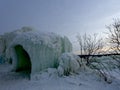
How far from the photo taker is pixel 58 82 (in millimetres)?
9039

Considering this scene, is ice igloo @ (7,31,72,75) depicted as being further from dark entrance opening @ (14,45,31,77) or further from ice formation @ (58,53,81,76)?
dark entrance opening @ (14,45,31,77)

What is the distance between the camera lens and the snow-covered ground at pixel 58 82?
860cm

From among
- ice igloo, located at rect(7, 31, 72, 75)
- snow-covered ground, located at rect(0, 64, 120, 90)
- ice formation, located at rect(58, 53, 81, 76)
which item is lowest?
snow-covered ground, located at rect(0, 64, 120, 90)

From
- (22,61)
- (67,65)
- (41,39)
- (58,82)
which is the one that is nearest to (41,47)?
(41,39)

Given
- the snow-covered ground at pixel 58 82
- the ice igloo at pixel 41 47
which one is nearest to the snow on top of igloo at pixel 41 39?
the ice igloo at pixel 41 47

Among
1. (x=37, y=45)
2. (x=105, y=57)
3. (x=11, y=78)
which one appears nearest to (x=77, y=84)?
(x=37, y=45)

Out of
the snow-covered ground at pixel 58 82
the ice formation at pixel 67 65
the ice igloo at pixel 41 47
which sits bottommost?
the snow-covered ground at pixel 58 82

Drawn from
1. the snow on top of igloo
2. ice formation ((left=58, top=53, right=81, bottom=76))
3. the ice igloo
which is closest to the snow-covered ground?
ice formation ((left=58, top=53, right=81, bottom=76))

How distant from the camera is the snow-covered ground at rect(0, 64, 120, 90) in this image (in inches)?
339

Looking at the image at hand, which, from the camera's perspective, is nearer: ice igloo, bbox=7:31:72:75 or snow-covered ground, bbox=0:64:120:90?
snow-covered ground, bbox=0:64:120:90

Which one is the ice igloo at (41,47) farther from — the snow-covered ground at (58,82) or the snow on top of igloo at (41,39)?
the snow-covered ground at (58,82)

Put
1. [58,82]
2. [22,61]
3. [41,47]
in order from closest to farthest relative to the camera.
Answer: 1. [58,82]
2. [41,47]
3. [22,61]

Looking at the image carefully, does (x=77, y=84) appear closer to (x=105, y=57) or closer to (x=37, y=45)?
(x=37, y=45)

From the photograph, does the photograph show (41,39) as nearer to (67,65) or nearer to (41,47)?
(41,47)
